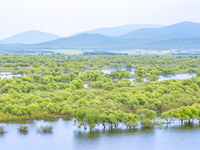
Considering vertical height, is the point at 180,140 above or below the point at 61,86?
below

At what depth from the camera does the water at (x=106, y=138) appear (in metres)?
34.1

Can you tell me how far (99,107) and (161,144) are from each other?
13.3 meters

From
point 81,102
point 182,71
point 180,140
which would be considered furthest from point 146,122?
point 182,71

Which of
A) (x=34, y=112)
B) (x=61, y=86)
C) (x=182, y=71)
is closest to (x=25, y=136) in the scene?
(x=34, y=112)

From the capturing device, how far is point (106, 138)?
117 feet

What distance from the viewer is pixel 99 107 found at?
148 feet

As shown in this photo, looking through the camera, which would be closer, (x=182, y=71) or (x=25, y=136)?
(x=25, y=136)

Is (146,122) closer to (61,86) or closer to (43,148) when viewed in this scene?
(43,148)

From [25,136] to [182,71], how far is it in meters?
76.0

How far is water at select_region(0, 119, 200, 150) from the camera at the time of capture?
34062 mm

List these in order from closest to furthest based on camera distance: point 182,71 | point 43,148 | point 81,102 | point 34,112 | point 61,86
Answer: point 43,148 < point 34,112 < point 81,102 < point 61,86 < point 182,71

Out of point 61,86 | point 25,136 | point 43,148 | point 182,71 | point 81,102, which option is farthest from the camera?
point 182,71

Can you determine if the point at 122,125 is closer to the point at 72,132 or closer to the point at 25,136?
the point at 72,132

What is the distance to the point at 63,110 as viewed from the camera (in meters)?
43.2
